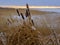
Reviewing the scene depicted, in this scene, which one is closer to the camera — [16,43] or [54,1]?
[16,43]

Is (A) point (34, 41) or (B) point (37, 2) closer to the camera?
(A) point (34, 41)

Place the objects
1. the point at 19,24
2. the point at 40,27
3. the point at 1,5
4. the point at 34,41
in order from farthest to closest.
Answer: the point at 1,5 → the point at 40,27 → the point at 19,24 → the point at 34,41

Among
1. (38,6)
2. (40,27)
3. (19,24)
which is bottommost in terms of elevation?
(38,6)

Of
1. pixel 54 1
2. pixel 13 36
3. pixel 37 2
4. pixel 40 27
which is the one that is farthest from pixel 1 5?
pixel 13 36

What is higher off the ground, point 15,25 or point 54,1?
point 15,25

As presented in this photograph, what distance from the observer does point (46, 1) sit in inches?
130

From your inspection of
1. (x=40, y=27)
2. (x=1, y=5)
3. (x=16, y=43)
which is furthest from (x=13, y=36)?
(x=1, y=5)

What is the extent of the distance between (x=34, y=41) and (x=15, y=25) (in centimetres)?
18

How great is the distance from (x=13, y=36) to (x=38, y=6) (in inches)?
88.8

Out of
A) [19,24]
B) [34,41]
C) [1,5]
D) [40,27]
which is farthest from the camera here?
[1,5]

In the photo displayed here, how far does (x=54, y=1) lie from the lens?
10.6ft

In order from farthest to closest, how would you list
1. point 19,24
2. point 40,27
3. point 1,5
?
1. point 1,5
2. point 40,27
3. point 19,24

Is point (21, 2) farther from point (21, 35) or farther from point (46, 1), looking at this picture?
point (21, 35)

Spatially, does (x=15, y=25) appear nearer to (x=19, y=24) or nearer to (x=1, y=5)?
(x=19, y=24)
